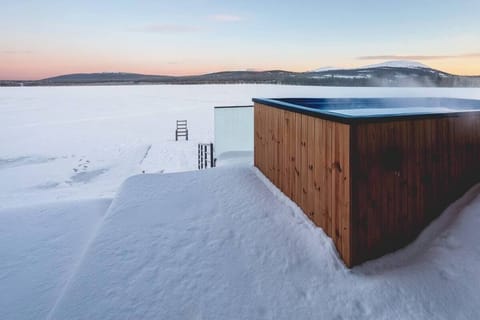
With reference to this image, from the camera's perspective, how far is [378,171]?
2336 mm

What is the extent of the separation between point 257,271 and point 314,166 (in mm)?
971

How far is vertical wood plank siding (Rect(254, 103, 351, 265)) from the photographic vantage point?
2.31m

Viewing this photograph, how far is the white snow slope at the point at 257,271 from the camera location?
1.93m

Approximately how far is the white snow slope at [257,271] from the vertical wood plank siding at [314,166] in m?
0.14

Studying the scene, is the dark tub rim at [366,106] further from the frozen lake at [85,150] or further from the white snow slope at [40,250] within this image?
the frozen lake at [85,150]

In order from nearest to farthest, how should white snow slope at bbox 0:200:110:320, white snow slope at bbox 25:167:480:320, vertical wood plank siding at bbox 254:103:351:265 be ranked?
white snow slope at bbox 25:167:480:320, white snow slope at bbox 0:200:110:320, vertical wood plank siding at bbox 254:103:351:265

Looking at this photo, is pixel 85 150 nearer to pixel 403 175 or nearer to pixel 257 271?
pixel 257 271

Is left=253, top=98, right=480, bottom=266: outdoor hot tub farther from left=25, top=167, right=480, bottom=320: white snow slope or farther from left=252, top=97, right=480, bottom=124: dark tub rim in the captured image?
left=25, top=167, right=480, bottom=320: white snow slope

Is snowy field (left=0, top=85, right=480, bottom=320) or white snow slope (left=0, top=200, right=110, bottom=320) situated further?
white snow slope (left=0, top=200, right=110, bottom=320)

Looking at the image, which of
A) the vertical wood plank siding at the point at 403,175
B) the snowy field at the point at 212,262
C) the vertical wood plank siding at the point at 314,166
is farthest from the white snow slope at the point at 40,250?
the vertical wood plank siding at the point at 403,175

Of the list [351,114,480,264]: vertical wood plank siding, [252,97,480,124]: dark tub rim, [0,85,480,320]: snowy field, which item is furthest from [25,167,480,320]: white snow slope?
[252,97,480,124]: dark tub rim

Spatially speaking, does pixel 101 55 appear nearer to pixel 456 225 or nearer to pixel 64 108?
pixel 64 108

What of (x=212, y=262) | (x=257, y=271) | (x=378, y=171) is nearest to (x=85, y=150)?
(x=212, y=262)

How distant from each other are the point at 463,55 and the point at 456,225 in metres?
13.3
